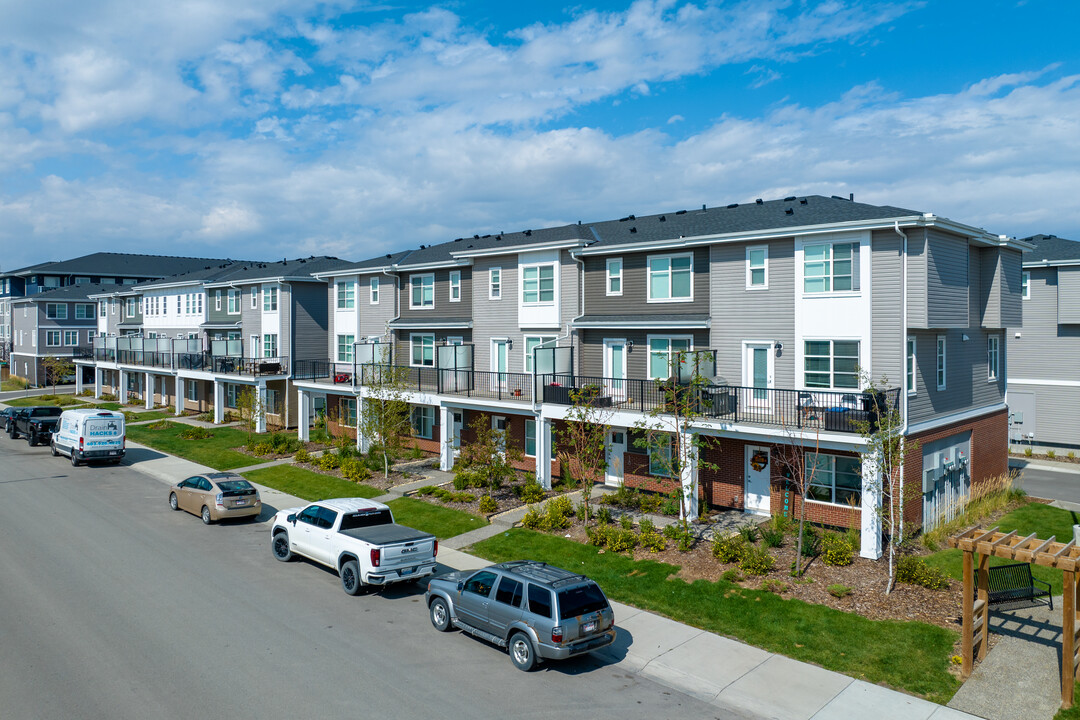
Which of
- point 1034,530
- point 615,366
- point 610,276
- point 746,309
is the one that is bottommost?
point 1034,530

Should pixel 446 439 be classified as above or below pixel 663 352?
below

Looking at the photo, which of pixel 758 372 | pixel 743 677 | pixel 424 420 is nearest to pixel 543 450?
pixel 758 372

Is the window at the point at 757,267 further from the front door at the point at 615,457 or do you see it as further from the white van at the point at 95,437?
the white van at the point at 95,437

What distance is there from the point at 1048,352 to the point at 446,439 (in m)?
29.9

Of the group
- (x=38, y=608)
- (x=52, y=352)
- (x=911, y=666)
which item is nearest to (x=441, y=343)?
(x=38, y=608)

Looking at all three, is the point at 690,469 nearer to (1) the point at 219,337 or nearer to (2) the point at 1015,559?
(2) the point at 1015,559

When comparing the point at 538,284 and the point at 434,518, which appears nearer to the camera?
the point at 434,518

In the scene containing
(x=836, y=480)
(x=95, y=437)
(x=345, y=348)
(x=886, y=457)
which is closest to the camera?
(x=886, y=457)

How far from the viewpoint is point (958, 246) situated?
70.0ft

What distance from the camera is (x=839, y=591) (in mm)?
15266

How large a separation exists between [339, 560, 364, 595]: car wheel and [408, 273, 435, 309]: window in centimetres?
1956

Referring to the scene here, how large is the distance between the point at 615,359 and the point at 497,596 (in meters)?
14.8

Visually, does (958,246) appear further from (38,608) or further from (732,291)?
(38,608)

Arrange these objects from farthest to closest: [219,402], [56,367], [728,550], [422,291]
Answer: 1. [56,367]
2. [219,402]
3. [422,291]
4. [728,550]
